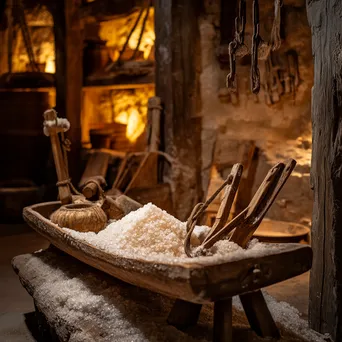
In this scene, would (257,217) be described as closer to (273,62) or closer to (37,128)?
(273,62)

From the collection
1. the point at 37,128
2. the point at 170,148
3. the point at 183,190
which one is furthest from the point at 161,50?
the point at 37,128

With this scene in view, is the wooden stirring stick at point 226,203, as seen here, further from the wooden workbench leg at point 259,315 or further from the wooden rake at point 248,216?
the wooden workbench leg at point 259,315

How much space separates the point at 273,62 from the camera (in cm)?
683

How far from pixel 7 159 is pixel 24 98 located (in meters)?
1.40

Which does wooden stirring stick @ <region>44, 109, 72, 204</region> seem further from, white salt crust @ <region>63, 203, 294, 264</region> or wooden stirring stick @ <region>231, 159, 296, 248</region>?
wooden stirring stick @ <region>231, 159, 296, 248</region>

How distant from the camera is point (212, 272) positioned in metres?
2.34

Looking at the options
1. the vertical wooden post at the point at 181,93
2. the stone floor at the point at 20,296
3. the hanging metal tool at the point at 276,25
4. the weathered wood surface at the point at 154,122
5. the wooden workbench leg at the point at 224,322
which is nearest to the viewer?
the wooden workbench leg at the point at 224,322

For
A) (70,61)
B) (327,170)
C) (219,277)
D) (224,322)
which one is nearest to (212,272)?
(219,277)

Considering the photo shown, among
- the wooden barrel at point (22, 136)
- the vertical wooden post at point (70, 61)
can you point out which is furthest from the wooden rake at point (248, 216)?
the wooden barrel at point (22, 136)

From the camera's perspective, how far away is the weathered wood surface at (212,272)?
2.33 meters

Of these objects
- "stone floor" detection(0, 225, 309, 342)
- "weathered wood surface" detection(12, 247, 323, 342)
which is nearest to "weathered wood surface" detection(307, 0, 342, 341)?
"weathered wood surface" detection(12, 247, 323, 342)

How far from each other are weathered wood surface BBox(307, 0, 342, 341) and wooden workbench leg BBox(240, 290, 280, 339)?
0.57 m

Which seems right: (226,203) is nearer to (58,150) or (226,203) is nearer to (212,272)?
(212,272)

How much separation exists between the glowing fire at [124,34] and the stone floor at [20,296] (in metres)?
6.32
